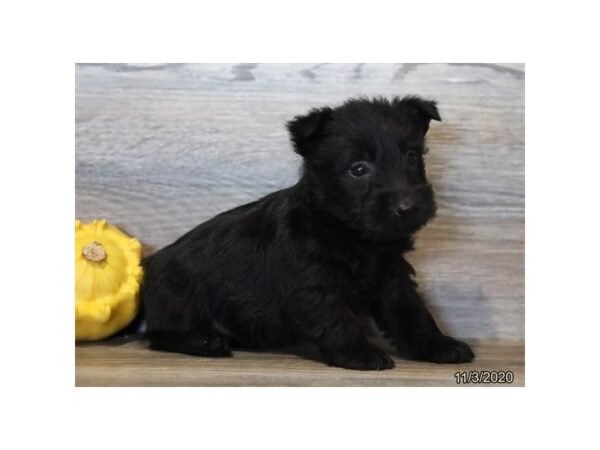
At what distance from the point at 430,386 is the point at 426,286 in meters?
0.91

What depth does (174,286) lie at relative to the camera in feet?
13.8

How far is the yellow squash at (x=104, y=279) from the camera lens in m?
4.19

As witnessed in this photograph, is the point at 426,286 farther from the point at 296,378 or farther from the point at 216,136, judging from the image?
the point at 216,136

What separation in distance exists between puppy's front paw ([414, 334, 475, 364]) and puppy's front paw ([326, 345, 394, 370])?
26 cm

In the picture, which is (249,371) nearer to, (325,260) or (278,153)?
(325,260)

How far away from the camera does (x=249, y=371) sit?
380 cm

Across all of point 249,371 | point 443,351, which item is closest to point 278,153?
point 249,371

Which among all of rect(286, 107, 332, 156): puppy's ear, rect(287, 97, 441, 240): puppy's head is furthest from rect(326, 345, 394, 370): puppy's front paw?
rect(286, 107, 332, 156): puppy's ear

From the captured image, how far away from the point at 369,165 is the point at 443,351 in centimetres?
100

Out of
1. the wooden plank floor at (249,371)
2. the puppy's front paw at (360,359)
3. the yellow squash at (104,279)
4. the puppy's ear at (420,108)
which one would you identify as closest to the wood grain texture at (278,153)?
the yellow squash at (104,279)

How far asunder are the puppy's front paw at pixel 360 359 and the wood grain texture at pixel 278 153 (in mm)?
847

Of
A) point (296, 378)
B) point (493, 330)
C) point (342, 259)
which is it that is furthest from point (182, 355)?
point (493, 330)

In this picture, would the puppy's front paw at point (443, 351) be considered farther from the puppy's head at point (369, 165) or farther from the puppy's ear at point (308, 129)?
the puppy's ear at point (308, 129)

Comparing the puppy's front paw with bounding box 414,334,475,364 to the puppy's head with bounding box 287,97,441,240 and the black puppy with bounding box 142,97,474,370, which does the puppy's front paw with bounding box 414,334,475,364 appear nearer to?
the black puppy with bounding box 142,97,474,370
